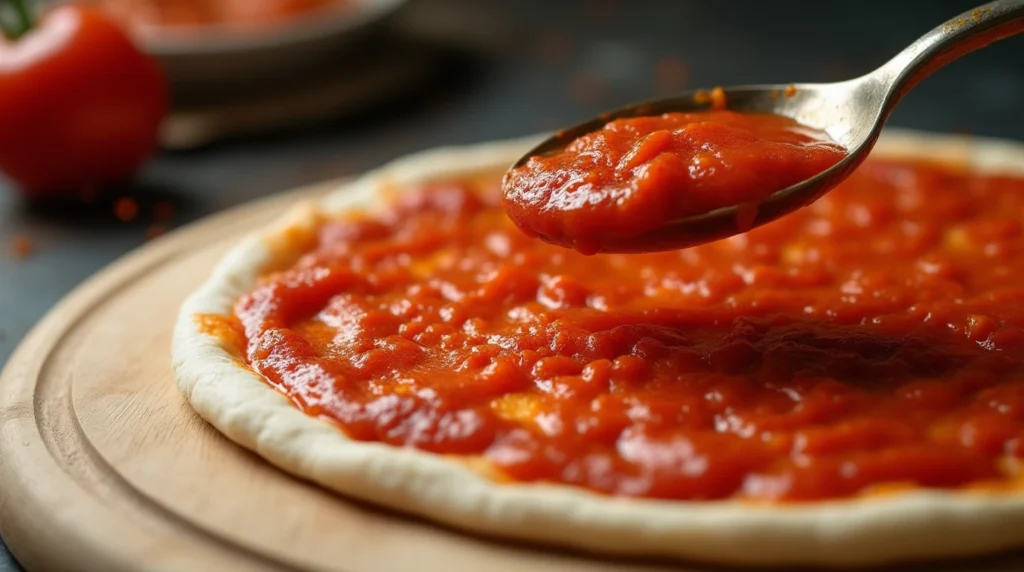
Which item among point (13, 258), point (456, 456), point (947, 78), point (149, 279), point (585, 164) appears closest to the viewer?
point (456, 456)

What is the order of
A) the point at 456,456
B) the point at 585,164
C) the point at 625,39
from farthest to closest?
the point at 625,39, the point at 585,164, the point at 456,456

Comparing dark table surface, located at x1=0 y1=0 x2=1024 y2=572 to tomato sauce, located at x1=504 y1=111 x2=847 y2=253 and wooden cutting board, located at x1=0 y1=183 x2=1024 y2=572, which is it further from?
tomato sauce, located at x1=504 y1=111 x2=847 y2=253

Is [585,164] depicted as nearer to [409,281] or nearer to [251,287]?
[409,281]

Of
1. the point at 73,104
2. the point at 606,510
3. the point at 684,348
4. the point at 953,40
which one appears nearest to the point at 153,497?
the point at 606,510

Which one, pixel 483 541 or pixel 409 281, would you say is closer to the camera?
pixel 483 541

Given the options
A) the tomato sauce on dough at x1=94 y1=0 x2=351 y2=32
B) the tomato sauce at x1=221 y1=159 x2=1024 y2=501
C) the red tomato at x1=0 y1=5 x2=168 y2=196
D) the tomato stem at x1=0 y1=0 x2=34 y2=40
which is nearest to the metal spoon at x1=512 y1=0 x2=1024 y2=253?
the tomato sauce at x1=221 y1=159 x2=1024 y2=501

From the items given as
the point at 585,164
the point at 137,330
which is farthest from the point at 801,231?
the point at 137,330

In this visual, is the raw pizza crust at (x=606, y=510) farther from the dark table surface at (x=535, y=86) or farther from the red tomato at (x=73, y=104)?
the red tomato at (x=73, y=104)
